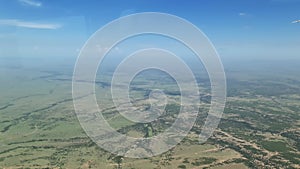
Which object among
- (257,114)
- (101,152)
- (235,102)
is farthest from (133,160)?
(235,102)

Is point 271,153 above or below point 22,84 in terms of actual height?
below

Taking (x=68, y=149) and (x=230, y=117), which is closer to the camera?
(x=68, y=149)

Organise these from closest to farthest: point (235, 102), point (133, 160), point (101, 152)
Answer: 1. point (133, 160)
2. point (101, 152)
3. point (235, 102)

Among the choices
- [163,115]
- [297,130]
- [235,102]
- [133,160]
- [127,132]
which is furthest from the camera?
[235,102]

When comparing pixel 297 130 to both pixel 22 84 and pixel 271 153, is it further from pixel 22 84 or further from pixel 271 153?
pixel 22 84

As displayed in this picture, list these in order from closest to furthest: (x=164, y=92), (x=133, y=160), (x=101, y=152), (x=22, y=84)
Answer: (x=133, y=160), (x=101, y=152), (x=164, y=92), (x=22, y=84)

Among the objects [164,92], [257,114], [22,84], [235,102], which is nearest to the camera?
[257,114]

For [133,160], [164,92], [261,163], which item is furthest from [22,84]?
[261,163]

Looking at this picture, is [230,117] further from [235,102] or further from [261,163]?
[261,163]

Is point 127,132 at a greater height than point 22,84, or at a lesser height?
lesser
